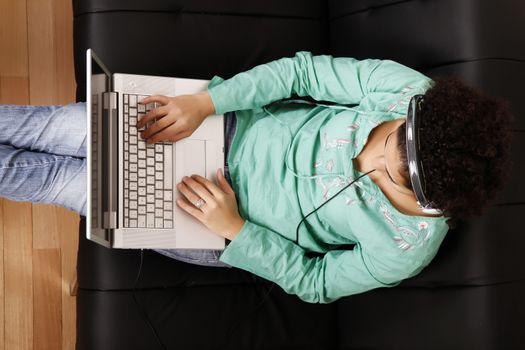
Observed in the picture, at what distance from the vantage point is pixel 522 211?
1028 millimetres

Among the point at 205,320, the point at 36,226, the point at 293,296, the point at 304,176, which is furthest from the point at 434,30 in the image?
the point at 36,226

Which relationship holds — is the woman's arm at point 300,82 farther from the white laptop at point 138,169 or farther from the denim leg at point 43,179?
the denim leg at point 43,179

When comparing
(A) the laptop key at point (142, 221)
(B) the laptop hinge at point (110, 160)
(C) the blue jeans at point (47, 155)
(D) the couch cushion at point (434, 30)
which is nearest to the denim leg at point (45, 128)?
(C) the blue jeans at point (47, 155)

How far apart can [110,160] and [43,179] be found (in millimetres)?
205

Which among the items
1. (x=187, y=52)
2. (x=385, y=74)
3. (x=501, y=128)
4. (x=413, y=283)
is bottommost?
(x=413, y=283)

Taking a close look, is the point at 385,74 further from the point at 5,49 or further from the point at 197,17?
the point at 5,49

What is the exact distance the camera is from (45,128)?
1087mm

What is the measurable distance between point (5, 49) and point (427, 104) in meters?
1.39

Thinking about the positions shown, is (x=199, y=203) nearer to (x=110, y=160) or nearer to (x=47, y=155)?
(x=110, y=160)

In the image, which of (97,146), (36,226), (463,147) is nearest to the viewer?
(463,147)

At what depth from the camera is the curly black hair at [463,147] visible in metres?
0.72

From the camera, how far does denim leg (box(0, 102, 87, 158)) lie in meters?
1.08

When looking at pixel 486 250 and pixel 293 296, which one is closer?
pixel 486 250

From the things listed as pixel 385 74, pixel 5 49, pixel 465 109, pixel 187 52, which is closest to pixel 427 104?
pixel 465 109
